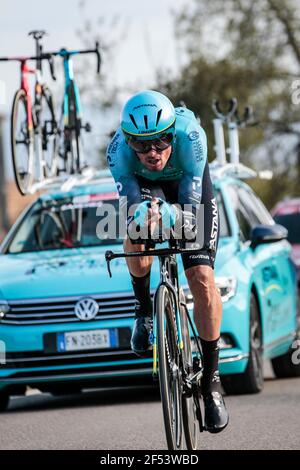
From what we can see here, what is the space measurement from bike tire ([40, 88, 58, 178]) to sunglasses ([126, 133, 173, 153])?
5555mm

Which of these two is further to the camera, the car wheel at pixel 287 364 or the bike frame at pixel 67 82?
the bike frame at pixel 67 82

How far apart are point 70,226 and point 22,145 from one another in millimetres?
1200

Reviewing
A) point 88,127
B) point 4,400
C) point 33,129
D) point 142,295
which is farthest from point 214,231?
point 88,127

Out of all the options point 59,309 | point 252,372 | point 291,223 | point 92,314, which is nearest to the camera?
point 92,314

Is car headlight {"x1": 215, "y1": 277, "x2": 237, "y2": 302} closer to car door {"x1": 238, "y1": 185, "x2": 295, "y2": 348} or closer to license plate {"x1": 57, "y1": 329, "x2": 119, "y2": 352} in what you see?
car door {"x1": 238, "y1": 185, "x2": 295, "y2": 348}

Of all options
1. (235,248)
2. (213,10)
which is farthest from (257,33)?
(235,248)

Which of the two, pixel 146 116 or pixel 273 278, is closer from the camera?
pixel 146 116

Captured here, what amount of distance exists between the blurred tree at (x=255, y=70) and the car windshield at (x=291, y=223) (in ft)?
68.2

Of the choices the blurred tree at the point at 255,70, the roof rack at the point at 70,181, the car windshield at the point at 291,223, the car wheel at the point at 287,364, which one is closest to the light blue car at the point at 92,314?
the roof rack at the point at 70,181

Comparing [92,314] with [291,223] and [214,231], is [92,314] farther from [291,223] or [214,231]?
[291,223]

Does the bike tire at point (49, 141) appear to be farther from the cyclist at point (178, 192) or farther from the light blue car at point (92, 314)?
the cyclist at point (178, 192)

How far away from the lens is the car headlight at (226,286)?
10.8 m

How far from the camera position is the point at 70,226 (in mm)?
12023

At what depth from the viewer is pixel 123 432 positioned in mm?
9281
